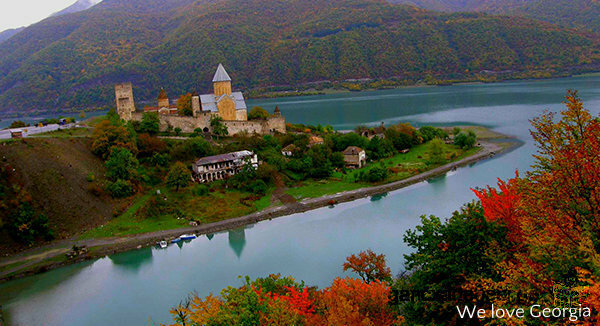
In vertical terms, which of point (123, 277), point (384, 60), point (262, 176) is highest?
point (384, 60)

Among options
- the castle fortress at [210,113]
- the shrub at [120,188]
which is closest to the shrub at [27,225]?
the shrub at [120,188]

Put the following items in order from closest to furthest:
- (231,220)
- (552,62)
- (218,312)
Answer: (218,312), (231,220), (552,62)

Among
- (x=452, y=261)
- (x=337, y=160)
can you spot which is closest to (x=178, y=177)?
(x=337, y=160)

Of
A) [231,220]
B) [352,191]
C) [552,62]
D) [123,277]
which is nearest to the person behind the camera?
[123,277]

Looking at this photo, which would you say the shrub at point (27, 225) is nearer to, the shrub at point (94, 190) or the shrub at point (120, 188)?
the shrub at point (94, 190)

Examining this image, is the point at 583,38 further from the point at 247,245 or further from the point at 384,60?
the point at 247,245

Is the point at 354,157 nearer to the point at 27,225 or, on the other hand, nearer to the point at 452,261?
the point at 27,225

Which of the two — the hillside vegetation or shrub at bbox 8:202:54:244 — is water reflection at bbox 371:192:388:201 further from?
shrub at bbox 8:202:54:244

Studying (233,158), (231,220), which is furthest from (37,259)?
(233,158)
